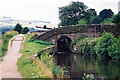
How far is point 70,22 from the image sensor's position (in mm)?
39594

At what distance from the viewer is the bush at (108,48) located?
62.2 feet

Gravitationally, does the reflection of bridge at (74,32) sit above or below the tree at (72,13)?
below

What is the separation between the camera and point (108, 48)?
19.5 meters

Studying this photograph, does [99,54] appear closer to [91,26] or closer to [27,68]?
[91,26]

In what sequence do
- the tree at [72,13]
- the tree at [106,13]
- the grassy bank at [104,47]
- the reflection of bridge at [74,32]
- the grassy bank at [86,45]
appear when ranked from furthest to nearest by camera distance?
the tree at [106,13] → the tree at [72,13] → the reflection of bridge at [74,32] → the grassy bank at [86,45] → the grassy bank at [104,47]

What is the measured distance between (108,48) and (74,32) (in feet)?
25.2

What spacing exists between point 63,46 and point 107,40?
10.9m

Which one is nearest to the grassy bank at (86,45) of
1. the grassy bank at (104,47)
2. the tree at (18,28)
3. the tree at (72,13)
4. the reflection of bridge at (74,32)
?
the grassy bank at (104,47)

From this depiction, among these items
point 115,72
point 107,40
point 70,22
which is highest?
point 70,22

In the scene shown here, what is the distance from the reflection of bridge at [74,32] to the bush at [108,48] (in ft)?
17.1

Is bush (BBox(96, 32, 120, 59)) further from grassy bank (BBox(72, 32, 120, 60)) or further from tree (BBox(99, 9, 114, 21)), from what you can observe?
tree (BBox(99, 9, 114, 21))

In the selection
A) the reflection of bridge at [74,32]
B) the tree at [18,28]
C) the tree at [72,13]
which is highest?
the tree at [72,13]

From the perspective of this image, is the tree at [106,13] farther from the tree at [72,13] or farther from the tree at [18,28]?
the tree at [18,28]

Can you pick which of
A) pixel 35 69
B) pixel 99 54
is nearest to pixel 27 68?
pixel 35 69
